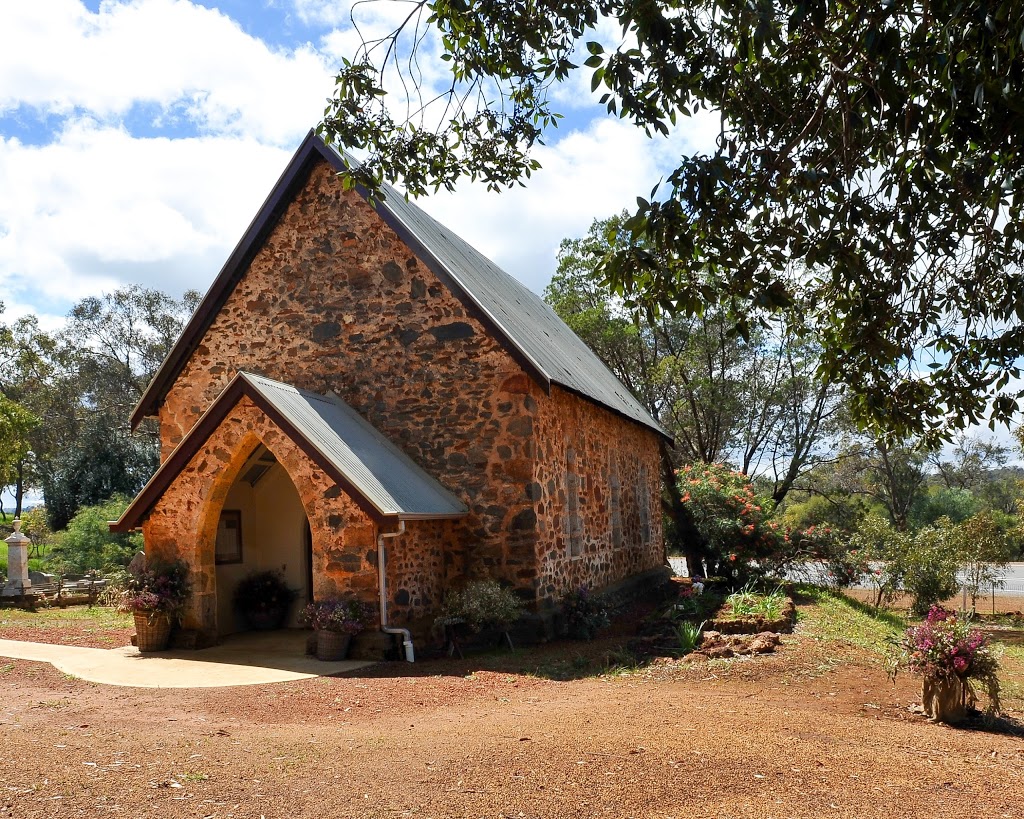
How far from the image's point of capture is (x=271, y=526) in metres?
15.1

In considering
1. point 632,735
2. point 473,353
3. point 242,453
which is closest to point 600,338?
point 473,353

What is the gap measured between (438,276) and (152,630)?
6.45m

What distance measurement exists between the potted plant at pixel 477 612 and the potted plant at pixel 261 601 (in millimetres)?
3609

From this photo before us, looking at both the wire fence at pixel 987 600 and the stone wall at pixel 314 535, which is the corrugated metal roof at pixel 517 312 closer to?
the stone wall at pixel 314 535

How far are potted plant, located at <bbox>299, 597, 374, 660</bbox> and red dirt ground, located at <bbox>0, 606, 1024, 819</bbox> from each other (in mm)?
1293

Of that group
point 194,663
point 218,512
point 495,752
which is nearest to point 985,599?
point 218,512

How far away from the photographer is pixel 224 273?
14648 mm

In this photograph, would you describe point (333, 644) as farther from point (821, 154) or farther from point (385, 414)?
point (821, 154)

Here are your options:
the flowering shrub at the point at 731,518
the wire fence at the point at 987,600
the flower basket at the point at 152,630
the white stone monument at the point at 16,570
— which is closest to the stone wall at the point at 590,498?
the flowering shrub at the point at 731,518

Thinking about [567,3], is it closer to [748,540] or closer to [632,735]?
[632,735]

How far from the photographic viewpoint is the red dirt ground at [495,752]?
552 centimetres

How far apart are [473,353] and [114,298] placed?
3414 cm

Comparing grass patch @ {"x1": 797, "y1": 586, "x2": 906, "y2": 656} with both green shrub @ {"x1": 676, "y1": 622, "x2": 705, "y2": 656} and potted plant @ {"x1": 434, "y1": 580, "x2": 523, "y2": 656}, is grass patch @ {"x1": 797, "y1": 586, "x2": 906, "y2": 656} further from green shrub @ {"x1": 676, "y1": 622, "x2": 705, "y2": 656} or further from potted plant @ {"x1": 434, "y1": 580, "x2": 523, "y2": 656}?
potted plant @ {"x1": 434, "y1": 580, "x2": 523, "y2": 656}

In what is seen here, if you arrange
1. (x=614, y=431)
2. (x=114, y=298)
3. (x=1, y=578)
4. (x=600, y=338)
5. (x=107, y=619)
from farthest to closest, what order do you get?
(x=114, y=298), (x=600, y=338), (x=1, y=578), (x=614, y=431), (x=107, y=619)
